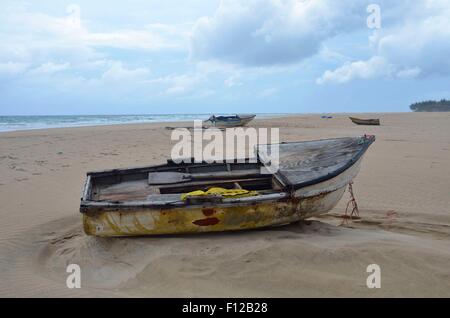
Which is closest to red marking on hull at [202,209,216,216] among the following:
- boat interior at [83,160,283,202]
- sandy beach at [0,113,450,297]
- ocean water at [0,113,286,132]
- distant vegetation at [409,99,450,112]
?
sandy beach at [0,113,450,297]

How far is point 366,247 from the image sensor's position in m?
3.87

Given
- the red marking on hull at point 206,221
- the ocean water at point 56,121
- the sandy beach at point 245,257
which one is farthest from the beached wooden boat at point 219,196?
the ocean water at point 56,121

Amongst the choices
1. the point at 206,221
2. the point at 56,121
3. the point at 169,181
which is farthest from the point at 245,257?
the point at 56,121

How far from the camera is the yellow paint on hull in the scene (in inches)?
156

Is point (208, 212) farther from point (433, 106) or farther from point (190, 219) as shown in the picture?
point (433, 106)

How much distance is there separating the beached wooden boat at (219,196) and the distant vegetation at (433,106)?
73.4m

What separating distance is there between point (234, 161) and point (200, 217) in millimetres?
2372

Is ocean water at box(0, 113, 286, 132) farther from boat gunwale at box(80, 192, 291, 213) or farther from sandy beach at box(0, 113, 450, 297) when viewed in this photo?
boat gunwale at box(80, 192, 291, 213)

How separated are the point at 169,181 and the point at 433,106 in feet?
256

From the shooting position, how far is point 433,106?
71.3 metres

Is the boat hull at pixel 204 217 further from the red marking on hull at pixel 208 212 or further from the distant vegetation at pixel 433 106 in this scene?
the distant vegetation at pixel 433 106

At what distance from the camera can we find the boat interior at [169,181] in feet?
16.7
